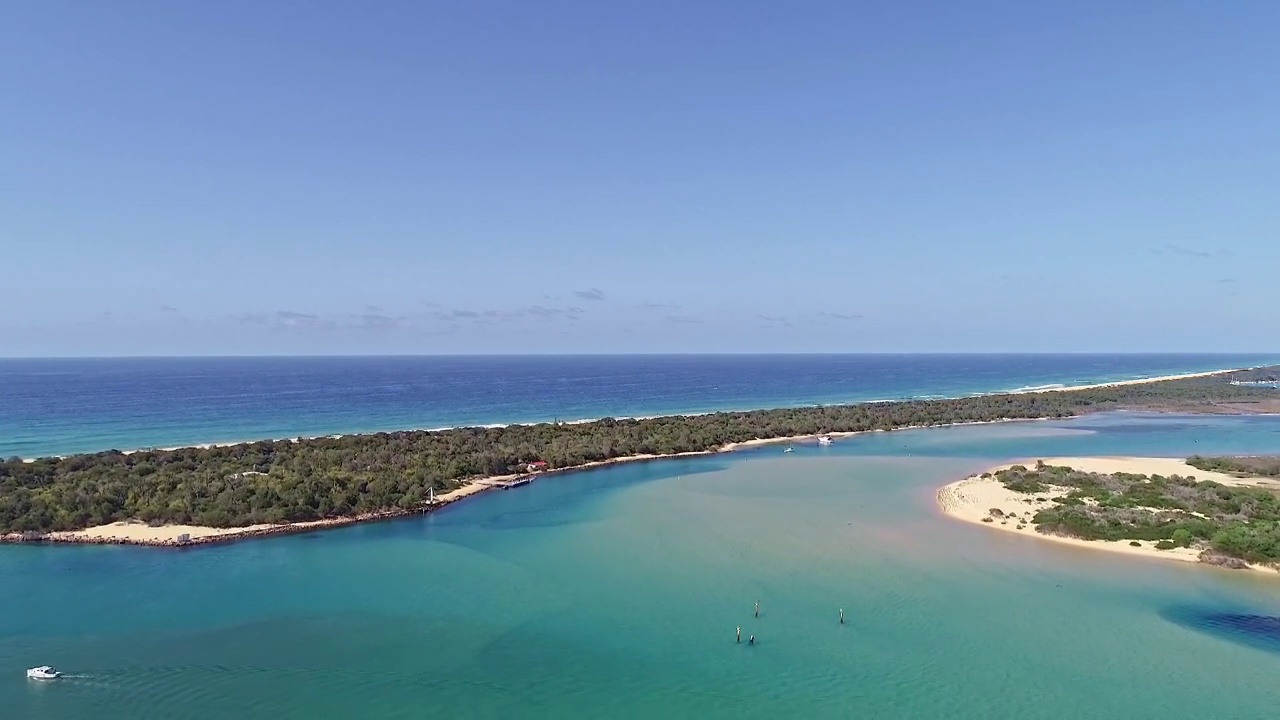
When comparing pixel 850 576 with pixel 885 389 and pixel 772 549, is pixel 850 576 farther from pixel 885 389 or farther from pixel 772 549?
pixel 885 389

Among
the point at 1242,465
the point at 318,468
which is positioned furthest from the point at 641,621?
the point at 1242,465

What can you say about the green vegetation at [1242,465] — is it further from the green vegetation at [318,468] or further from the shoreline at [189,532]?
the shoreline at [189,532]

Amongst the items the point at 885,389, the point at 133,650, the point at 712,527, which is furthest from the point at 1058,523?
the point at 885,389

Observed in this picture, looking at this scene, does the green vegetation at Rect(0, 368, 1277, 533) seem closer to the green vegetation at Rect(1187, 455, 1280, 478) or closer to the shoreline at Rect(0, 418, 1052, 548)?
the shoreline at Rect(0, 418, 1052, 548)

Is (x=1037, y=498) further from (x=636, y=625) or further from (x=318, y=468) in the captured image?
(x=318, y=468)

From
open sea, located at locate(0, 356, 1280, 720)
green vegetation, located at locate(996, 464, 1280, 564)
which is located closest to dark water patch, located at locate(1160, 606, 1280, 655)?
open sea, located at locate(0, 356, 1280, 720)
